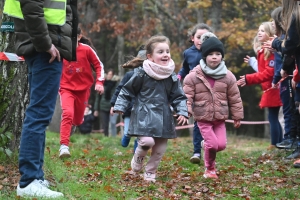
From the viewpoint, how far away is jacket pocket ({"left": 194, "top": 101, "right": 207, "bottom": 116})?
7.72m

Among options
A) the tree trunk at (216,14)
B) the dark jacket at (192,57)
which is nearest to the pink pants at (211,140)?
the dark jacket at (192,57)

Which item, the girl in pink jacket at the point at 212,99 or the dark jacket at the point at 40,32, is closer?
the dark jacket at the point at 40,32

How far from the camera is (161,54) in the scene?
23.9 feet

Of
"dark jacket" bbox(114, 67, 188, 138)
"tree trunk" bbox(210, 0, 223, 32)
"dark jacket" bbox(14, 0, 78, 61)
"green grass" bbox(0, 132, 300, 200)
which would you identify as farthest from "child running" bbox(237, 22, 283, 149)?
"tree trunk" bbox(210, 0, 223, 32)

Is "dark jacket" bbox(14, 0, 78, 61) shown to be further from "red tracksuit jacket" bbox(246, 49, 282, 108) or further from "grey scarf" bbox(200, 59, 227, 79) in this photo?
"red tracksuit jacket" bbox(246, 49, 282, 108)

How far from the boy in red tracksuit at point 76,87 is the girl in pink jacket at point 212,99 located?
6.29 ft

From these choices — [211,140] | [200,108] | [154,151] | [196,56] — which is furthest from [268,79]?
[154,151]

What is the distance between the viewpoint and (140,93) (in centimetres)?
727

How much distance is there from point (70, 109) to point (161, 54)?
8.17 ft

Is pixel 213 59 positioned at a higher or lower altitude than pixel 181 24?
lower

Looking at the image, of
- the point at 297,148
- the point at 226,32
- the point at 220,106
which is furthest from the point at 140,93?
the point at 226,32

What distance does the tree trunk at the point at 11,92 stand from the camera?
7176 millimetres

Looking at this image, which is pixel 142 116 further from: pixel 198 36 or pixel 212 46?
pixel 198 36

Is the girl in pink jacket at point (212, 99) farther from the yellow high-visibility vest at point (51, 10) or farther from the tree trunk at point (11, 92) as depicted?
the yellow high-visibility vest at point (51, 10)
